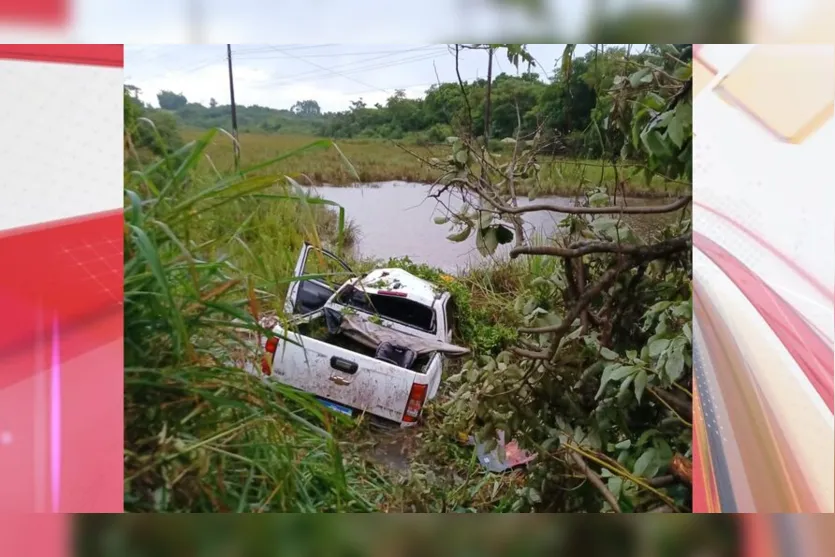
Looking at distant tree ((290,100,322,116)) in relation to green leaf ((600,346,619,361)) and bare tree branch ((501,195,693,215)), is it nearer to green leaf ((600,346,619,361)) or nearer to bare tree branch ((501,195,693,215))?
bare tree branch ((501,195,693,215))

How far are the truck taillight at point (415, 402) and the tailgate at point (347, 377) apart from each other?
0.06 feet

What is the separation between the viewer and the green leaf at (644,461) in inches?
91.5

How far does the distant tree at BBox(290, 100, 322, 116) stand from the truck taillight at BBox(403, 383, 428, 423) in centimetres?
115

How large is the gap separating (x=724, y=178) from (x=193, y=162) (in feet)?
6.67

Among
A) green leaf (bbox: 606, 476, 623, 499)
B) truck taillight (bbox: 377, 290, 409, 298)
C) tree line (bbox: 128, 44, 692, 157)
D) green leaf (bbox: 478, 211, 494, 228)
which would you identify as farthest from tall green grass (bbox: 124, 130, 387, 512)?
green leaf (bbox: 606, 476, 623, 499)

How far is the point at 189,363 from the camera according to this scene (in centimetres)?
229

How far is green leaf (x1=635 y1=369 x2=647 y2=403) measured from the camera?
2250 millimetres

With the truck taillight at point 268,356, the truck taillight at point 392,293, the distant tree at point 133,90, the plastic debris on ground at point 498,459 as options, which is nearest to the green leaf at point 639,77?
the truck taillight at point 392,293

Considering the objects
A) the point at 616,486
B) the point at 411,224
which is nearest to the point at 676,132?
the point at 411,224

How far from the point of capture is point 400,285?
2.46m

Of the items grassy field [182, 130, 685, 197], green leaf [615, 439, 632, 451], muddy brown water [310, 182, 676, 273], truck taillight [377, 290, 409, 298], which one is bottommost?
green leaf [615, 439, 632, 451]

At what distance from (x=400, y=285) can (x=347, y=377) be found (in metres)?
0.42

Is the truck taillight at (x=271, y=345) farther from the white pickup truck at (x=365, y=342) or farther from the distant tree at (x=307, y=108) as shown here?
the distant tree at (x=307, y=108)
